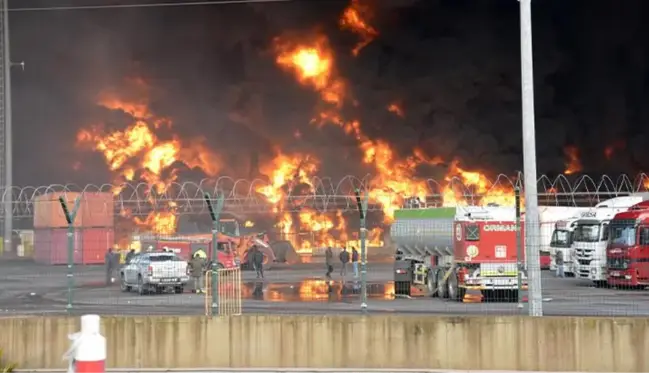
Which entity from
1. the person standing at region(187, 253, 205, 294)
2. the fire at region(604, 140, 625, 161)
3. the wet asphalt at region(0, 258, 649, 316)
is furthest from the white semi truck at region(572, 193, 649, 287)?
the fire at region(604, 140, 625, 161)

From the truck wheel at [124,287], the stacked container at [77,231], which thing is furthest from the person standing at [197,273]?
the stacked container at [77,231]

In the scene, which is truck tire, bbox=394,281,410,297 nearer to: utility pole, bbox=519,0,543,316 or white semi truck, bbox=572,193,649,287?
white semi truck, bbox=572,193,649,287

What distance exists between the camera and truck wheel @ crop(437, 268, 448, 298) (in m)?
22.5

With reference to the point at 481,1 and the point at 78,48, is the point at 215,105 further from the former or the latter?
the point at 481,1


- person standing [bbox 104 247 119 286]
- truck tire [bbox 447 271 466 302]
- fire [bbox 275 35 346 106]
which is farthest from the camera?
fire [bbox 275 35 346 106]

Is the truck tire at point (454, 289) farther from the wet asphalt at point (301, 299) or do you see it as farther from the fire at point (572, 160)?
the fire at point (572, 160)

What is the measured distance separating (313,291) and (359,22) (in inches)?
1988

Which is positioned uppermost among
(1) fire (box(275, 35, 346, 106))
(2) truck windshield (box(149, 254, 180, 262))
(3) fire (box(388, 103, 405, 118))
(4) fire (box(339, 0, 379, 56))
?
(4) fire (box(339, 0, 379, 56))

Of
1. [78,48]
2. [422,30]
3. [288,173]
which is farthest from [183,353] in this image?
[422,30]

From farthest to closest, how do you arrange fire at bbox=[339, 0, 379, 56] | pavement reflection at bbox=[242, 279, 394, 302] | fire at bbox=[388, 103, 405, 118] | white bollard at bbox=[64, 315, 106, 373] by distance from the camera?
fire at bbox=[339, 0, 379, 56]
fire at bbox=[388, 103, 405, 118]
pavement reflection at bbox=[242, 279, 394, 302]
white bollard at bbox=[64, 315, 106, 373]

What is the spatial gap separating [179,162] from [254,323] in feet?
187

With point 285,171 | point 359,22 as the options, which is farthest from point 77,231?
point 359,22

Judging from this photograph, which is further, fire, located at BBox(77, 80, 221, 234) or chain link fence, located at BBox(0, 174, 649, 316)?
fire, located at BBox(77, 80, 221, 234)

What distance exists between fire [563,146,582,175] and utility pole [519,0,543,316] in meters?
60.3
